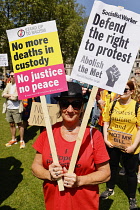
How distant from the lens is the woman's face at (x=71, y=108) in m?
1.93

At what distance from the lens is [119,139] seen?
3.29m

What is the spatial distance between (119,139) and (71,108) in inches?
67.0

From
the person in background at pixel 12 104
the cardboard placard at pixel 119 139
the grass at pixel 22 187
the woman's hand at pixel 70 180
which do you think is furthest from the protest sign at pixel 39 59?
the person in background at pixel 12 104

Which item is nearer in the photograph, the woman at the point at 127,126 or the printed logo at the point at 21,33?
the printed logo at the point at 21,33

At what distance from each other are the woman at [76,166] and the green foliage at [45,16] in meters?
19.7

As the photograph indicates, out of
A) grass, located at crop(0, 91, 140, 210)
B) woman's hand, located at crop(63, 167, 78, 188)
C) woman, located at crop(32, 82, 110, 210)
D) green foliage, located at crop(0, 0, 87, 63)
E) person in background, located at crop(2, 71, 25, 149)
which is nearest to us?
woman's hand, located at crop(63, 167, 78, 188)

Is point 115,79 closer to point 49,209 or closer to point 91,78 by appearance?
point 91,78

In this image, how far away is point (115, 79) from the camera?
6.11ft

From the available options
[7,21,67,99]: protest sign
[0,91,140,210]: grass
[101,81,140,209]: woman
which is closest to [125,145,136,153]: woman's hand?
[101,81,140,209]: woman

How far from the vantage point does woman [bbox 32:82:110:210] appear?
6.05 feet

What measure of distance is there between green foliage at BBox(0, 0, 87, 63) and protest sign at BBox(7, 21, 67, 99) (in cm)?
1926

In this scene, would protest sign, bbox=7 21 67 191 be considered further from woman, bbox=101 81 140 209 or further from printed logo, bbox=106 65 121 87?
woman, bbox=101 81 140 209

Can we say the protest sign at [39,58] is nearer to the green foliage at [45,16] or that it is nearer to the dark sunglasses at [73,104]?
the dark sunglasses at [73,104]

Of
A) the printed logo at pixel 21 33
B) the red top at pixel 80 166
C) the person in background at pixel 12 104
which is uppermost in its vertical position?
the printed logo at pixel 21 33
